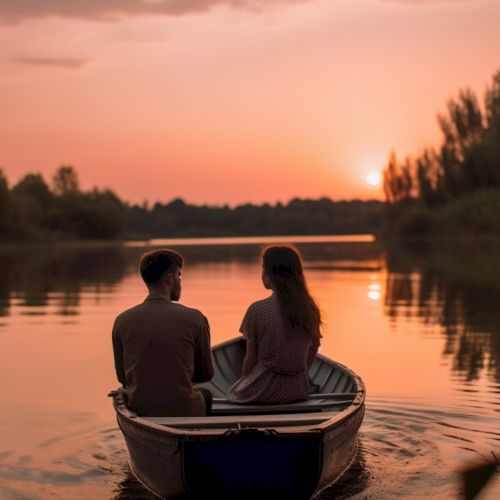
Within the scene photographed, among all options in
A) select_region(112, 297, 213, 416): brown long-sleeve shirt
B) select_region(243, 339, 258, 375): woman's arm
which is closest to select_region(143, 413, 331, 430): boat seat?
select_region(112, 297, 213, 416): brown long-sleeve shirt

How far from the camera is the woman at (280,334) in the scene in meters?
6.96

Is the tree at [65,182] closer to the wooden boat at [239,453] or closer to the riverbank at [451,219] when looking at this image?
the riverbank at [451,219]

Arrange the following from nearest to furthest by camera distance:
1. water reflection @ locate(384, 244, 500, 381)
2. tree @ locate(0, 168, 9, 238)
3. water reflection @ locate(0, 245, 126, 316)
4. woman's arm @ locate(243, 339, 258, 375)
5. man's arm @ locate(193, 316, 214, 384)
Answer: man's arm @ locate(193, 316, 214, 384), woman's arm @ locate(243, 339, 258, 375), water reflection @ locate(384, 244, 500, 381), water reflection @ locate(0, 245, 126, 316), tree @ locate(0, 168, 9, 238)

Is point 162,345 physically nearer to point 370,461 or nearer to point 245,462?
point 245,462

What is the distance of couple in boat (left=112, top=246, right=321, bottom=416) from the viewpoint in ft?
21.4

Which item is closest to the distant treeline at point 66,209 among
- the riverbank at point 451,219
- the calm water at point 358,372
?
the riverbank at point 451,219

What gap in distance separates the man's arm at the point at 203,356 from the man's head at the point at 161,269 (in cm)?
36

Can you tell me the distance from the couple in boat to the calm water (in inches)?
29.3

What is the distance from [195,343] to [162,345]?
239mm

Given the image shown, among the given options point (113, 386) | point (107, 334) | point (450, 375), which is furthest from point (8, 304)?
point (450, 375)

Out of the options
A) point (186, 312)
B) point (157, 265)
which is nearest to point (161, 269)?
point (157, 265)

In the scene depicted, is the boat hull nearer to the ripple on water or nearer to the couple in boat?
the couple in boat

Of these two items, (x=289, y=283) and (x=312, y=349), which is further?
(x=312, y=349)

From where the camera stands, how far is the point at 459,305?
68.4ft
